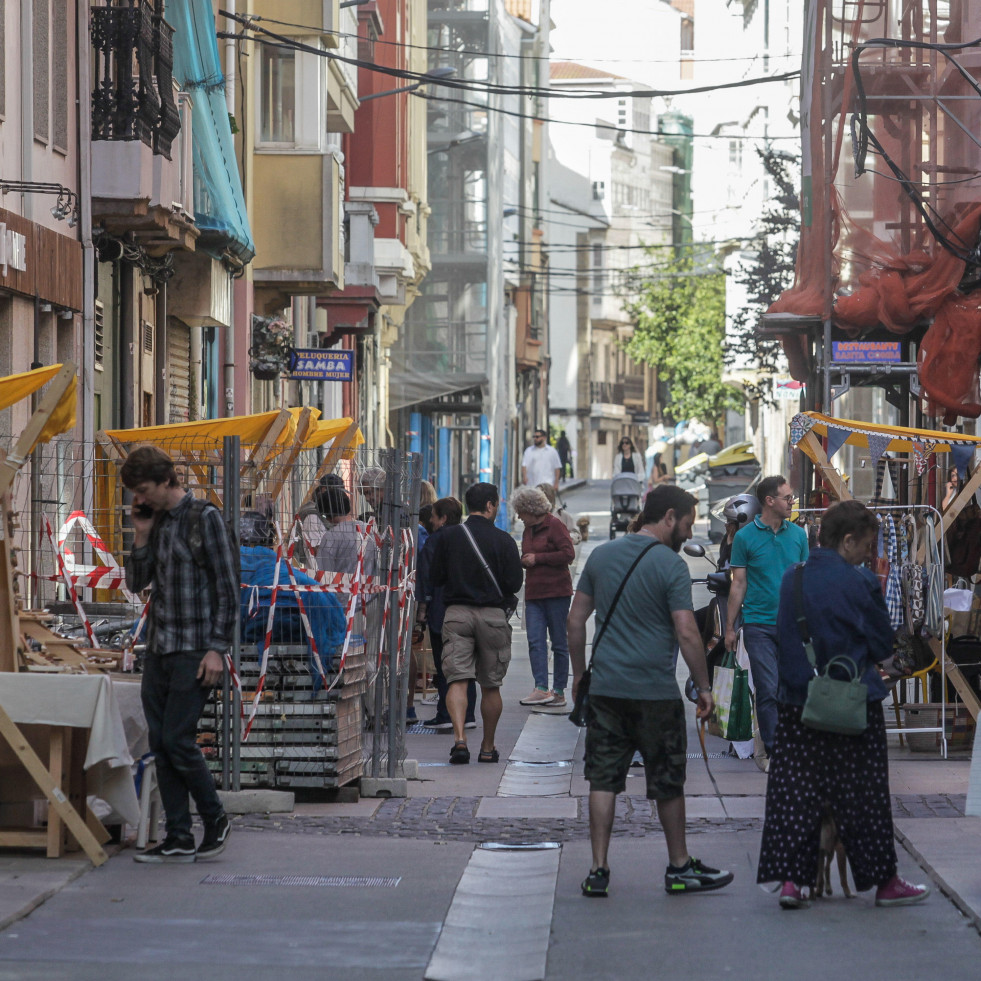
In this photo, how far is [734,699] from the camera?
494 inches

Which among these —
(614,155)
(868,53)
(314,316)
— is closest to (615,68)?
(614,155)

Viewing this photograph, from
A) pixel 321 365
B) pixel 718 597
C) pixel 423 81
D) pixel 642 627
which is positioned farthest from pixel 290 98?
pixel 642 627

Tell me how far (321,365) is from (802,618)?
67.8ft

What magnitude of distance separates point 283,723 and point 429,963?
3.68 metres

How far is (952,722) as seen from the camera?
1277 cm

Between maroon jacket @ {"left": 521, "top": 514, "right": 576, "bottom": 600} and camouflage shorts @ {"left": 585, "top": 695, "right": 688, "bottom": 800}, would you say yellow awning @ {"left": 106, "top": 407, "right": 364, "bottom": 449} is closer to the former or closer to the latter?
maroon jacket @ {"left": 521, "top": 514, "right": 576, "bottom": 600}

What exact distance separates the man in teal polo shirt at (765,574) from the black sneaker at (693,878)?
3.67 metres

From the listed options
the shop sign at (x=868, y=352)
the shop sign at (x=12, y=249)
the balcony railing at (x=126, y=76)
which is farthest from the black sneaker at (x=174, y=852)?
the shop sign at (x=868, y=352)

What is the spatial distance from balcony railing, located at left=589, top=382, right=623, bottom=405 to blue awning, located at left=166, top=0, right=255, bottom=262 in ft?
303

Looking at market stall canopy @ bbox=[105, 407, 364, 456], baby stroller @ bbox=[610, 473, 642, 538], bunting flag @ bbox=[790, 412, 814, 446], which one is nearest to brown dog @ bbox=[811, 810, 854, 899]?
bunting flag @ bbox=[790, 412, 814, 446]

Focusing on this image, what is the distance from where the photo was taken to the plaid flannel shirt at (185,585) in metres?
8.59

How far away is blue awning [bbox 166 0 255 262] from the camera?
65.3 ft

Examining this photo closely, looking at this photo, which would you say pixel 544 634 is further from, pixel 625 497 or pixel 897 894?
pixel 625 497

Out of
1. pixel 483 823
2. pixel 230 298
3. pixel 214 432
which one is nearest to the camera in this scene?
pixel 483 823
